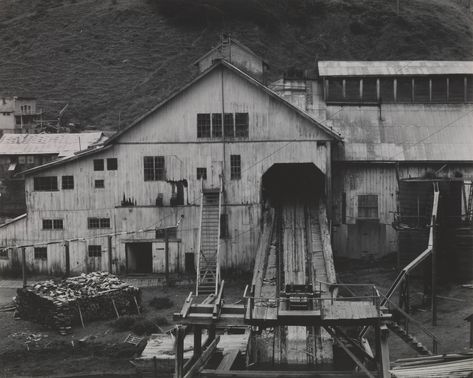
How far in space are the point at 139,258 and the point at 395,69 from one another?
23.1m

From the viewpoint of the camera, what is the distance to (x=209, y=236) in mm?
36000

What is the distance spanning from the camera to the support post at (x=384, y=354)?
1914cm

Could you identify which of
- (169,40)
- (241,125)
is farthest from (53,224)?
(169,40)

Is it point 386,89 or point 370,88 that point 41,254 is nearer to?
point 370,88

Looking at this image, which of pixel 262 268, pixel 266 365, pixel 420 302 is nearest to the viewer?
pixel 266 365

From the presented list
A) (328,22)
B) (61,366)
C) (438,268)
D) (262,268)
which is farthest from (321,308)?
(328,22)

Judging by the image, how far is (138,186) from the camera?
38.7 metres

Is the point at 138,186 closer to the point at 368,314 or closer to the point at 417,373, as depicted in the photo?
the point at 368,314

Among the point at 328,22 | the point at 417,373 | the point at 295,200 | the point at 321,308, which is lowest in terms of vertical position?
the point at 417,373

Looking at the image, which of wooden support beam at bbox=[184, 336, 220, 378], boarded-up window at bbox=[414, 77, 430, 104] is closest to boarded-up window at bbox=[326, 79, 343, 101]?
boarded-up window at bbox=[414, 77, 430, 104]

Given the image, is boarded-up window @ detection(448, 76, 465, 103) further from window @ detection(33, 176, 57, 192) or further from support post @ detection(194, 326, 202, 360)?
support post @ detection(194, 326, 202, 360)

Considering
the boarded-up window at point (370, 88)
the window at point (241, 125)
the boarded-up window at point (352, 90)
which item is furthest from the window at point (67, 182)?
the boarded-up window at point (370, 88)

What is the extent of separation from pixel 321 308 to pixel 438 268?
15248 mm

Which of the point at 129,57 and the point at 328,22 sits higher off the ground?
the point at 328,22
